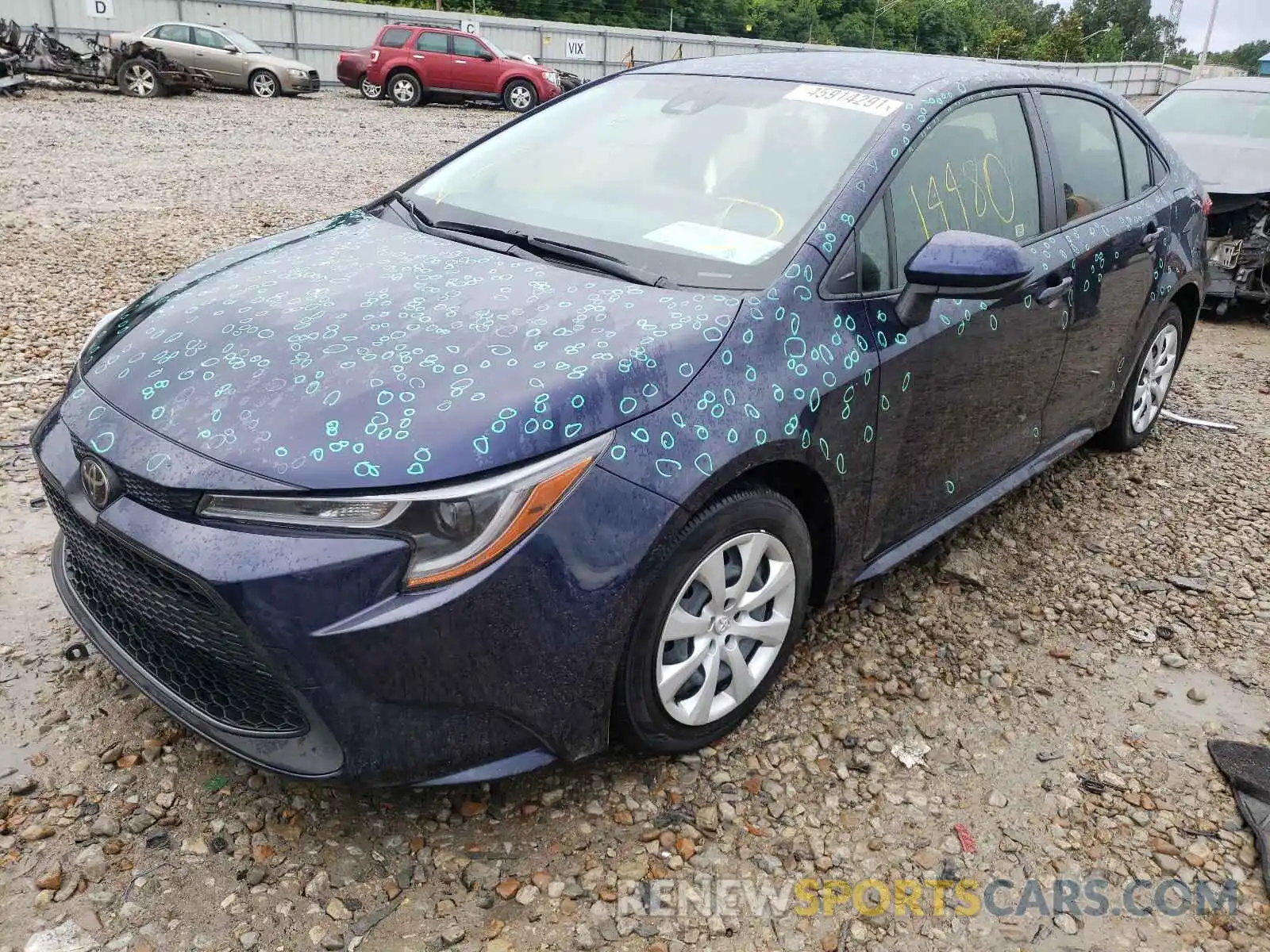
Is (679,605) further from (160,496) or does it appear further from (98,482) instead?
(98,482)

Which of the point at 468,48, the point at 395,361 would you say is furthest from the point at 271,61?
the point at 395,361

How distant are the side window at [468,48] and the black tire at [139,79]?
567 centimetres

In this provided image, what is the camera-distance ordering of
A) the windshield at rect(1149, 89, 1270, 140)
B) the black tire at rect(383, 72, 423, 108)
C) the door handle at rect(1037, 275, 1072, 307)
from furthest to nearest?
the black tire at rect(383, 72, 423, 108) < the windshield at rect(1149, 89, 1270, 140) < the door handle at rect(1037, 275, 1072, 307)

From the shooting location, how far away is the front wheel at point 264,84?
1909 cm

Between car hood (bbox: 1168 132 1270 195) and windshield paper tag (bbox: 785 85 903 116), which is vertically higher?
windshield paper tag (bbox: 785 85 903 116)

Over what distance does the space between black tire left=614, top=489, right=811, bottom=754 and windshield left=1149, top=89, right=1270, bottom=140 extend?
7.42 meters

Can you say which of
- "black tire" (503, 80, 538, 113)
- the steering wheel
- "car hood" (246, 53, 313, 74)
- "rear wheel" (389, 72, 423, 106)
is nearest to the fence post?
"car hood" (246, 53, 313, 74)

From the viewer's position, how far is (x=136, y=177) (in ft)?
32.0

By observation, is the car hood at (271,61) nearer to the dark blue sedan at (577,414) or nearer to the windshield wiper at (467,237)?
the dark blue sedan at (577,414)

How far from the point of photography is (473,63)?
64.8 feet

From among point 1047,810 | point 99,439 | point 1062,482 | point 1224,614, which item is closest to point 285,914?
point 99,439

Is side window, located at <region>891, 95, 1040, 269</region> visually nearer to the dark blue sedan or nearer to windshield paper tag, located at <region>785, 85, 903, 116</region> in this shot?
the dark blue sedan

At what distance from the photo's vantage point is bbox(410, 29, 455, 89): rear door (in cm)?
1964

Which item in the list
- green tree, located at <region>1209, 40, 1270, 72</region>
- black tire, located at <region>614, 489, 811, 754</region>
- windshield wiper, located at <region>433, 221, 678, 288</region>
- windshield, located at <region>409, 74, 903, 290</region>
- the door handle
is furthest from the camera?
green tree, located at <region>1209, 40, 1270, 72</region>
